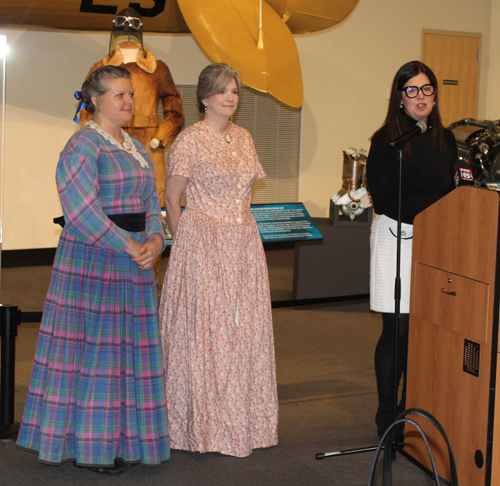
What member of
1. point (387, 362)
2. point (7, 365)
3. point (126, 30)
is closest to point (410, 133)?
point (387, 362)

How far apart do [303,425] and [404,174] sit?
3.84 feet

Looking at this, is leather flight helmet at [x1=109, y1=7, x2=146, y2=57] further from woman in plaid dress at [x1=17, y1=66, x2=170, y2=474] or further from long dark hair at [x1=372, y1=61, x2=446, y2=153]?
long dark hair at [x1=372, y1=61, x2=446, y2=153]

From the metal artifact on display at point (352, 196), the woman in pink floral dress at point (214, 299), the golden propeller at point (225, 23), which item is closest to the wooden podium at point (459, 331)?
the woman in pink floral dress at point (214, 299)

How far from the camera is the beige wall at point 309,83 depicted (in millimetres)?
6629

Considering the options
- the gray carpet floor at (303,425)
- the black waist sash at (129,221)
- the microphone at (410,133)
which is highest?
the microphone at (410,133)

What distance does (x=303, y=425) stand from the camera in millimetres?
3010

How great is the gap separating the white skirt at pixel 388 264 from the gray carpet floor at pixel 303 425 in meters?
0.60

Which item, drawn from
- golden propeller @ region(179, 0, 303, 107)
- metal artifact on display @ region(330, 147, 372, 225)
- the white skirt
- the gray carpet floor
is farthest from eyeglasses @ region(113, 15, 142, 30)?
the white skirt

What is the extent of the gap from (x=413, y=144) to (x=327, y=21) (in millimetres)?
3901

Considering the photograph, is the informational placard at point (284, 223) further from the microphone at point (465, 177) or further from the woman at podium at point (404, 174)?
the microphone at point (465, 177)

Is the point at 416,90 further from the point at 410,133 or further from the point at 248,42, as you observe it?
the point at 248,42

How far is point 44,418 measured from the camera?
2375 mm

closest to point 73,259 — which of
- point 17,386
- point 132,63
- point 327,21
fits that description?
point 17,386

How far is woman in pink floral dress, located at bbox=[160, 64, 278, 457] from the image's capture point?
2.64 meters
